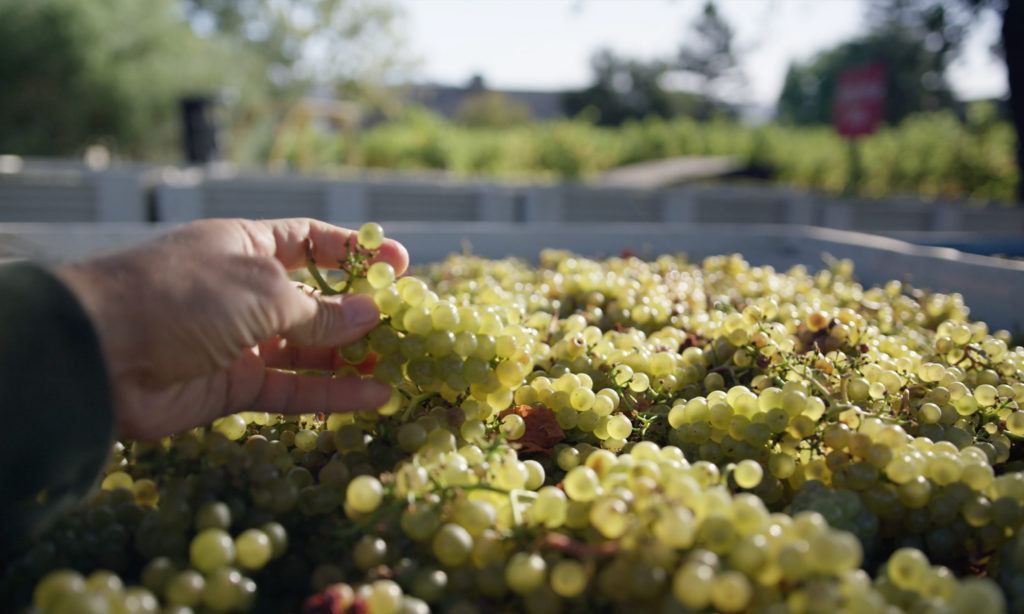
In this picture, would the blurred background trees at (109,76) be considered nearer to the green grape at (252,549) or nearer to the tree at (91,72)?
the tree at (91,72)

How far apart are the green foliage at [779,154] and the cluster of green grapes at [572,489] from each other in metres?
8.65

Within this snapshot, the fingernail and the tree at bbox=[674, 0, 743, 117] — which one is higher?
the tree at bbox=[674, 0, 743, 117]

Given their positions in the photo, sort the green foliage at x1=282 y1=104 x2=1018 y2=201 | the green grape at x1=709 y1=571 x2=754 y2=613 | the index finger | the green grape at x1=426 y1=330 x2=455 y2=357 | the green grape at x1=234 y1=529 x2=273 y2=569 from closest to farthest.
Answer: the green grape at x1=709 y1=571 x2=754 y2=613 → the green grape at x1=234 y1=529 x2=273 y2=569 → the green grape at x1=426 y1=330 x2=455 y2=357 → the index finger → the green foliage at x1=282 y1=104 x2=1018 y2=201

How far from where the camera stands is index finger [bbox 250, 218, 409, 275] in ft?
3.42

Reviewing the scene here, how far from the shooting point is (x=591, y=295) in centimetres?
173

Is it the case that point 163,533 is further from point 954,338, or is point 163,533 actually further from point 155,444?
point 954,338

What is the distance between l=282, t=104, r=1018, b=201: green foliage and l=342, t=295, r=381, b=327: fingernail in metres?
8.93

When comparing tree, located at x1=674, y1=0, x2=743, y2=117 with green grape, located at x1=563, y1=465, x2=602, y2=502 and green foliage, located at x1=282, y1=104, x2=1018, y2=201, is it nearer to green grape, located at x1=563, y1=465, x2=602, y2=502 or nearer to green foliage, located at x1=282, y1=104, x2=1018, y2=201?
green foliage, located at x1=282, y1=104, x2=1018, y2=201

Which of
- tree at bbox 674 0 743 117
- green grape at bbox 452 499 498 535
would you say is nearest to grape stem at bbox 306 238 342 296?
green grape at bbox 452 499 498 535

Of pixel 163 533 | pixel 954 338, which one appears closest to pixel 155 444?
pixel 163 533

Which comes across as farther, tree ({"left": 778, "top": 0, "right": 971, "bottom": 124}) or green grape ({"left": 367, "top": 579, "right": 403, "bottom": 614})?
tree ({"left": 778, "top": 0, "right": 971, "bottom": 124})

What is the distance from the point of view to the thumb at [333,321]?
88cm

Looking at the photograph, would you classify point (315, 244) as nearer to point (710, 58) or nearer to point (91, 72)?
point (91, 72)

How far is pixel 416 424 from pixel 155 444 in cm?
31
